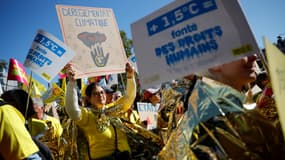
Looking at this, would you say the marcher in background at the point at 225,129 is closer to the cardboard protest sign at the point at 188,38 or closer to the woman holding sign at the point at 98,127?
the cardboard protest sign at the point at 188,38

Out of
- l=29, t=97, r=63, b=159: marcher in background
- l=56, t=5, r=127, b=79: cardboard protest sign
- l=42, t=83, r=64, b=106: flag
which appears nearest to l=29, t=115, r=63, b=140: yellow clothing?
l=29, t=97, r=63, b=159: marcher in background

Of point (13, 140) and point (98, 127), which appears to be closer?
point (13, 140)

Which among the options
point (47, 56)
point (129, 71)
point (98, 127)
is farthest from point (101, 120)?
point (47, 56)

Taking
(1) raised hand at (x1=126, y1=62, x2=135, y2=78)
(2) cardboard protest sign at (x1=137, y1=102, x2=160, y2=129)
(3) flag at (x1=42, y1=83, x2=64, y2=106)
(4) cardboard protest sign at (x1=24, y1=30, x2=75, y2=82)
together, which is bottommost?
(2) cardboard protest sign at (x1=137, y1=102, x2=160, y2=129)

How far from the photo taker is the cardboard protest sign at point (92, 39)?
3902mm

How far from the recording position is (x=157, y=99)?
5254 mm

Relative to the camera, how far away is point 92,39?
4.12m

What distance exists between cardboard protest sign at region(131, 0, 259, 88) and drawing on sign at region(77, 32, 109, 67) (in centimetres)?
236

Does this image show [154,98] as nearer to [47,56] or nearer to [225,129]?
[47,56]

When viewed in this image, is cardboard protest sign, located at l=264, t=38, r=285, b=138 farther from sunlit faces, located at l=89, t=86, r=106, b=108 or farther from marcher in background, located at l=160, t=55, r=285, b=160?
sunlit faces, located at l=89, t=86, r=106, b=108

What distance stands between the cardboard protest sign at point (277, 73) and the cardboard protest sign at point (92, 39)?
3.01 metres

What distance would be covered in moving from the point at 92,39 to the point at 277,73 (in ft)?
11.4

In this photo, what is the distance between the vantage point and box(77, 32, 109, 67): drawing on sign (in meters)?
4.01

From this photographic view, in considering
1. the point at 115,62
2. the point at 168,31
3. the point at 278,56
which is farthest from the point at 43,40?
the point at 278,56
